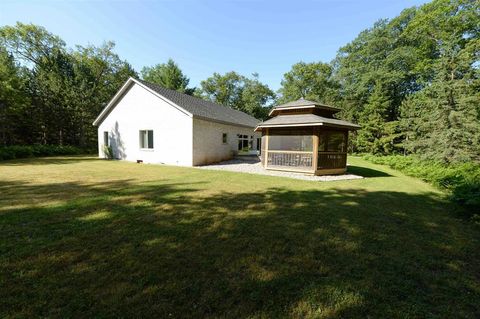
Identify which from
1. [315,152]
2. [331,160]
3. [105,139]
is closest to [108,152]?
[105,139]

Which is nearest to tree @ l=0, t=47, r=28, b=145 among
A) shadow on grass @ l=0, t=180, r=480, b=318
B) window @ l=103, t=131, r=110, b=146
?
window @ l=103, t=131, r=110, b=146

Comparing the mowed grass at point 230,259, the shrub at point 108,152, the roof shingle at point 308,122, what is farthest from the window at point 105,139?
the roof shingle at point 308,122

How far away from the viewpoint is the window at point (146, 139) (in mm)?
15055

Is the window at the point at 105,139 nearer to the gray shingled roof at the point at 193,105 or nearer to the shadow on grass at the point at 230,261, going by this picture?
the gray shingled roof at the point at 193,105

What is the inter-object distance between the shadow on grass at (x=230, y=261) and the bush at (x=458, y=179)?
0.86m

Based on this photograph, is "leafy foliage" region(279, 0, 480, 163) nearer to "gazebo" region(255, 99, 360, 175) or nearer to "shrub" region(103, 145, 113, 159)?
"gazebo" region(255, 99, 360, 175)

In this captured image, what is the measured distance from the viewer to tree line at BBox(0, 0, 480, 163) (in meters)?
12.6

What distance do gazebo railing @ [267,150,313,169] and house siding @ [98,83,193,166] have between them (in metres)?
5.16

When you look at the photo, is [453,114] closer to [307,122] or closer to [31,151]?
[307,122]

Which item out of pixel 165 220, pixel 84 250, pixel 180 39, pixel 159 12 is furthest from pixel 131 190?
pixel 180 39

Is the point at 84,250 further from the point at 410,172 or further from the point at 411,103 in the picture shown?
the point at 411,103

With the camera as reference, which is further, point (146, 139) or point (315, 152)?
point (146, 139)

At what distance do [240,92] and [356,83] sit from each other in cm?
2046

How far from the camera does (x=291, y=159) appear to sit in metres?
11.8
